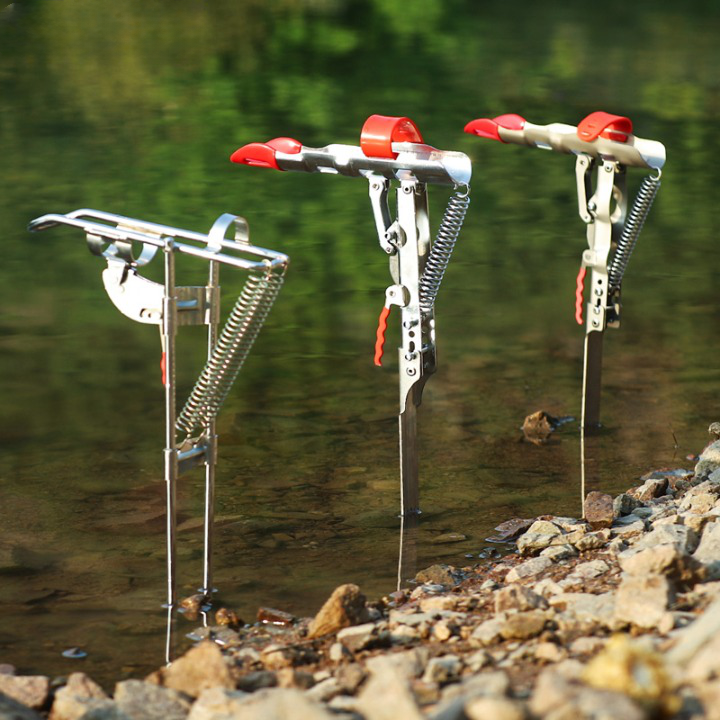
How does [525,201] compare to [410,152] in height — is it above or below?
below

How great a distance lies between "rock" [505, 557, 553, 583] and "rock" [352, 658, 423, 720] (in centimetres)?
187

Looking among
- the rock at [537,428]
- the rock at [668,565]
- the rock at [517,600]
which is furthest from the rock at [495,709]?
the rock at [537,428]

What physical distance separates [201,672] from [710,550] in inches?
71.7

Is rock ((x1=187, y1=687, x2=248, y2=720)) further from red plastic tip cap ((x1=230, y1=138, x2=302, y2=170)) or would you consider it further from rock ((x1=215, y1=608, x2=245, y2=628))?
red plastic tip cap ((x1=230, y1=138, x2=302, y2=170))

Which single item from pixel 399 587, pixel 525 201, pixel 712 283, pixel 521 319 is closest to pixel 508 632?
pixel 399 587

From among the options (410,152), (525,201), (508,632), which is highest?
(410,152)

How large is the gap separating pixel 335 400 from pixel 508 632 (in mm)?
4146

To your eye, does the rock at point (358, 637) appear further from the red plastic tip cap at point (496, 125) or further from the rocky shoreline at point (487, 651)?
the red plastic tip cap at point (496, 125)

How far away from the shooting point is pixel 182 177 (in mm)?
16578

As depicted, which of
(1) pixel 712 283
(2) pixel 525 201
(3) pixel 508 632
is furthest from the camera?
(2) pixel 525 201

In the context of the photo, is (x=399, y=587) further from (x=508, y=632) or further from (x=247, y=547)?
(x=508, y=632)

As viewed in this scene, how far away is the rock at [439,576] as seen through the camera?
5.80 metres

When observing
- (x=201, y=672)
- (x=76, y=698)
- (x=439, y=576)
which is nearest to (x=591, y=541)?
(x=439, y=576)

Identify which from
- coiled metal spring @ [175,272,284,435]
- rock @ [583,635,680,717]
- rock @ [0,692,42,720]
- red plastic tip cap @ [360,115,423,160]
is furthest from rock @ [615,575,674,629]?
red plastic tip cap @ [360,115,423,160]
